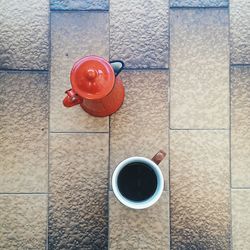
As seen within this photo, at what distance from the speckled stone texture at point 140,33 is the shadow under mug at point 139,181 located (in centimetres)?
33

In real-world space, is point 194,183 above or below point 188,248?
above

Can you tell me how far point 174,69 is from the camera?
1.28 m

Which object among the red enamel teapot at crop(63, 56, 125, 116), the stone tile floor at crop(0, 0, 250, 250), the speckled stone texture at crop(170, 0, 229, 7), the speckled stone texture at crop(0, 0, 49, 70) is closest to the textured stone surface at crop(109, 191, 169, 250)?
the stone tile floor at crop(0, 0, 250, 250)

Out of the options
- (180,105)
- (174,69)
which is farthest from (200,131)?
(174,69)

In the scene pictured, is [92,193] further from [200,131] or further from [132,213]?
[200,131]

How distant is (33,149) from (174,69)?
54cm

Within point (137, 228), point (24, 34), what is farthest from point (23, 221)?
point (24, 34)

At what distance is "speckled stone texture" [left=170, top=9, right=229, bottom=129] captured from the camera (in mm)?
1268

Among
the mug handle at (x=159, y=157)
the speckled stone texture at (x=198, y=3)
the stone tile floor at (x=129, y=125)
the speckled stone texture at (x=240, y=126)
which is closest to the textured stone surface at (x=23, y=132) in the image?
the stone tile floor at (x=129, y=125)

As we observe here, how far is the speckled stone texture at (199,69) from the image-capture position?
4.16 ft

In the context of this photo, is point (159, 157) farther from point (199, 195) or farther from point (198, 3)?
point (198, 3)

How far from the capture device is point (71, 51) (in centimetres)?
128

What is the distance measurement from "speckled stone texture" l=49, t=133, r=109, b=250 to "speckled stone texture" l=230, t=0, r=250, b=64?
541 mm

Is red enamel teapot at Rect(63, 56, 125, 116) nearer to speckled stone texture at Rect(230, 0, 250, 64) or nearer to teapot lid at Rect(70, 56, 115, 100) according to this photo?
teapot lid at Rect(70, 56, 115, 100)
